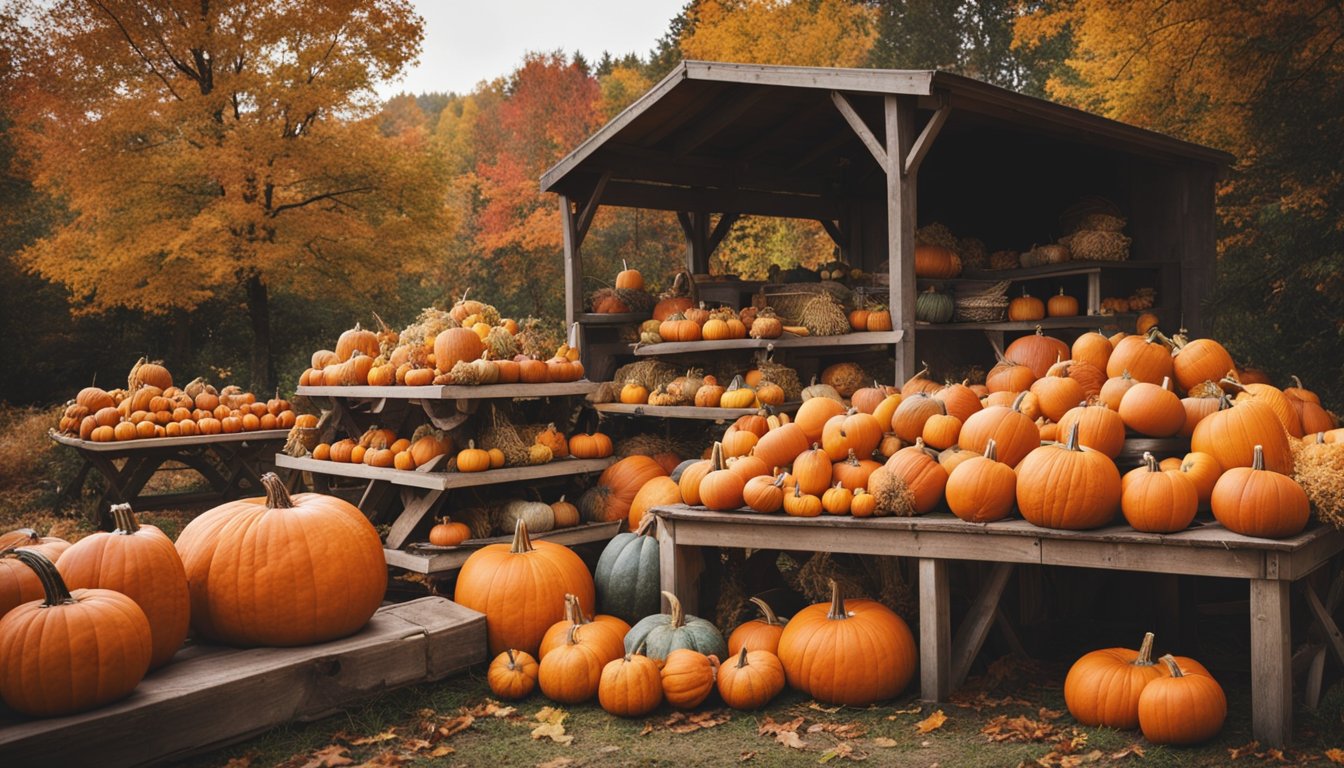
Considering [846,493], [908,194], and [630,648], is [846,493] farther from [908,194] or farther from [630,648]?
[908,194]

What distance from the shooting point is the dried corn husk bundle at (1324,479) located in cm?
377

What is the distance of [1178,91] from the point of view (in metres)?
14.5

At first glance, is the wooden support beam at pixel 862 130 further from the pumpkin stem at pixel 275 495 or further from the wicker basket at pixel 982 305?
the pumpkin stem at pixel 275 495

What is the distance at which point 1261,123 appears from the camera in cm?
1060

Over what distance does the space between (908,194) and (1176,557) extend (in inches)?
148

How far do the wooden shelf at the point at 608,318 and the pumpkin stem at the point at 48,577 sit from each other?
20.8 feet

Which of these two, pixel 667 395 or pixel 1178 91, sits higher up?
pixel 1178 91

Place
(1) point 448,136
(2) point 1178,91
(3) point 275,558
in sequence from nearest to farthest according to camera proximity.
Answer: (3) point 275,558
(2) point 1178,91
(1) point 448,136

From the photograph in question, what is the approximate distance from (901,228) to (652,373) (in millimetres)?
2671

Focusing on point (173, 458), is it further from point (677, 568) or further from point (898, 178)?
point (898, 178)

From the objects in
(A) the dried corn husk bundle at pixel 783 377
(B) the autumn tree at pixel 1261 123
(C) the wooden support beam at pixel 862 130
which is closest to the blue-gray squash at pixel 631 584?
(A) the dried corn husk bundle at pixel 783 377

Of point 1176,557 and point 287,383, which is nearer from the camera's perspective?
point 1176,557

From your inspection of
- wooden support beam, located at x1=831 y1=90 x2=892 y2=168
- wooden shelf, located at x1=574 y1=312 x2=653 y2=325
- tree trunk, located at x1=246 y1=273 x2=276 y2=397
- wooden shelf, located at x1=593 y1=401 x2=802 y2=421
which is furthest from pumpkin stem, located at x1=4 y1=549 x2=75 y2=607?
tree trunk, located at x1=246 y1=273 x2=276 y2=397

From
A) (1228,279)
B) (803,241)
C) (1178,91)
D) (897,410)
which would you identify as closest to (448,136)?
(803,241)
